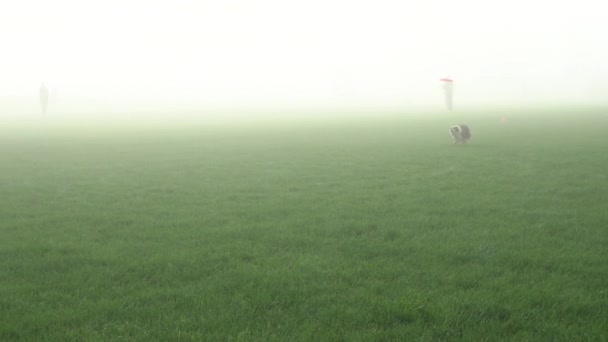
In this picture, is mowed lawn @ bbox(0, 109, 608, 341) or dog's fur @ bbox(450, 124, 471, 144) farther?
dog's fur @ bbox(450, 124, 471, 144)

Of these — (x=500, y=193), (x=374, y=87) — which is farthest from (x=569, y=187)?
(x=374, y=87)

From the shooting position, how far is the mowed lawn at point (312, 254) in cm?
637

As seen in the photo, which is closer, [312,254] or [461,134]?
[312,254]

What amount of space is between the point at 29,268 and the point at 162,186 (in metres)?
7.75

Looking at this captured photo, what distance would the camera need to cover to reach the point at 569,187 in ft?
45.1

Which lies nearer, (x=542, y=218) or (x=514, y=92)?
(x=542, y=218)

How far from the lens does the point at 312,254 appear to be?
29.0 feet

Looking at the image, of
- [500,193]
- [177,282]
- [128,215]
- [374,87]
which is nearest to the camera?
[177,282]

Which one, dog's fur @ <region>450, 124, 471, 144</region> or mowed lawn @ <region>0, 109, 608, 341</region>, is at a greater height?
dog's fur @ <region>450, 124, 471, 144</region>

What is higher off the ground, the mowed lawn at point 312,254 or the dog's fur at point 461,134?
the dog's fur at point 461,134

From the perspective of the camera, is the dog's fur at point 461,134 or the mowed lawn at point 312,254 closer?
the mowed lawn at point 312,254

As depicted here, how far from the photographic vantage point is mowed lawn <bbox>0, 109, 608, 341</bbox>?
6371 millimetres

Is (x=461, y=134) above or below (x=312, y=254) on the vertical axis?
above

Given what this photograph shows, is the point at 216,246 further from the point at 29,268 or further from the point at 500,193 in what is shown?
the point at 500,193
